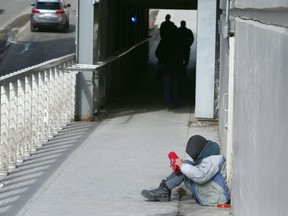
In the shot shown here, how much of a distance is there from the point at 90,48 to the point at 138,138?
120 inches

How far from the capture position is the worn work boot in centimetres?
909

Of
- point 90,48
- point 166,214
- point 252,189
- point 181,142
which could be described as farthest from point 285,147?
point 90,48

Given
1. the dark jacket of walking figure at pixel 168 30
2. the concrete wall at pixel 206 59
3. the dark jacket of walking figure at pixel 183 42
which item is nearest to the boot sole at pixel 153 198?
the concrete wall at pixel 206 59

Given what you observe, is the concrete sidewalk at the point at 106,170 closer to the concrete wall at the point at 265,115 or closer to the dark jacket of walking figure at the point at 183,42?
the dark jacket of walking figure at the point at 183,42

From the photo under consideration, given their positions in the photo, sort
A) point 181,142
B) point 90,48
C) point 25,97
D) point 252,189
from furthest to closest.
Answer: point 90,48, point 181,142, point 25,97, point 252,189

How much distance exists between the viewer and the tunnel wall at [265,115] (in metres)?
3.59

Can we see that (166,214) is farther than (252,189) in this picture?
Yes

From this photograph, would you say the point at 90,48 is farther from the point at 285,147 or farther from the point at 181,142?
the point at 285,147

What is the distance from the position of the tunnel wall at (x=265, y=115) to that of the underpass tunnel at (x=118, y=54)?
955 centimetres

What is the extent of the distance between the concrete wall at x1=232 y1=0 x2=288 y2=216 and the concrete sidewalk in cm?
280

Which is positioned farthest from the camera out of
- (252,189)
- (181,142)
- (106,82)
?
(106,82)

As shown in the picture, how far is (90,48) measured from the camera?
1659cm

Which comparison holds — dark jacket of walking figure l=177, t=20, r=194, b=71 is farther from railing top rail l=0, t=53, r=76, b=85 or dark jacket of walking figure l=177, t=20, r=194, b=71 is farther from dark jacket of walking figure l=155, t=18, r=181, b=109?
railing top rail l=0, t=53, r=76, b=85

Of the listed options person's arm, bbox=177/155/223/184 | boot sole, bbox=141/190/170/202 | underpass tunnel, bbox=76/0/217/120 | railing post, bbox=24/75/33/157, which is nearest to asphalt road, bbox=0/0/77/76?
underpass tunnel, bbox=76/0/217/120
